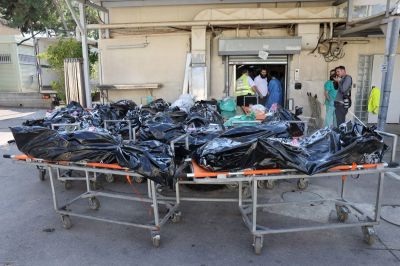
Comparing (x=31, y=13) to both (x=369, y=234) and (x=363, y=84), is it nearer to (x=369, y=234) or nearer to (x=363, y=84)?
(x=363, y=84)

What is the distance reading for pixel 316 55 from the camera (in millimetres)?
8484

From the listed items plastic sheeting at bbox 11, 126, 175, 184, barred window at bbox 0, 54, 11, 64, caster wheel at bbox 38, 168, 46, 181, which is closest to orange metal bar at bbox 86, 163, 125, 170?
plastic sheeting at bbox 11, 126, 175, 184

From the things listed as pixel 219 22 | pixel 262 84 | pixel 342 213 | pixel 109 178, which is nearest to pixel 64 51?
pixel 219 22

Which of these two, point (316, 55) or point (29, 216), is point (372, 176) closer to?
point (316, 55)

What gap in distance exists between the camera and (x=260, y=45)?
8.19 meters

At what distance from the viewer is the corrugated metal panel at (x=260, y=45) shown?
812cm

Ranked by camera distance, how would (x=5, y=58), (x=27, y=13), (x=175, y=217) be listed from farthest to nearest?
(x=5, y=58)
(x=27, y=13)
(x=175, y=217)

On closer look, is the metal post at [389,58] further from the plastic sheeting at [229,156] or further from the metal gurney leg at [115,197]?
the metal gurney leg at [115,197]

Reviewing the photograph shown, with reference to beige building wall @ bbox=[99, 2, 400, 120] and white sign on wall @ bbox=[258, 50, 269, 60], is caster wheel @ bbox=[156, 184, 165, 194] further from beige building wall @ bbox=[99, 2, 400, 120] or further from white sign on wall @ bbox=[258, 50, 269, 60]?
white sign on wall @ bbox=[258, 50, 269, 60]

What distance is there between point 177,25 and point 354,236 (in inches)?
253

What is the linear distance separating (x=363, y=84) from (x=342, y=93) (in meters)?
2.31

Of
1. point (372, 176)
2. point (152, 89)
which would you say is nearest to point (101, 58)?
point (152, 89)

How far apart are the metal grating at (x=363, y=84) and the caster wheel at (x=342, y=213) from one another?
6155 millimetres

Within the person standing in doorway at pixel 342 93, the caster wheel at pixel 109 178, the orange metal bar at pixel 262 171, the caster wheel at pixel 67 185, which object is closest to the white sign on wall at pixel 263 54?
the person standing in doorway at pixel 342 93
